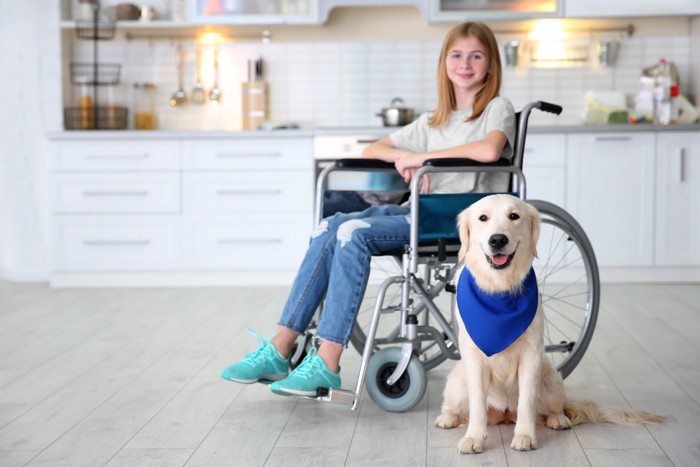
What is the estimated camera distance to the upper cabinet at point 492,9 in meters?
4.98

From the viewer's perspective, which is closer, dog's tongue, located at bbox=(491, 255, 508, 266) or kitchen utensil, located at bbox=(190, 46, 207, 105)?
dog's tongue, located at bbox=(491, 255, 508, 266)

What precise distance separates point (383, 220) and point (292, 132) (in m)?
2.43

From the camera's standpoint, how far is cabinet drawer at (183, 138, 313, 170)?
4.87 m

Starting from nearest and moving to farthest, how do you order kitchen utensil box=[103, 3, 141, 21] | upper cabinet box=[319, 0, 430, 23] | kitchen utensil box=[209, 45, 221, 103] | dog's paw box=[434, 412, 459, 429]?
dog's paw box=[434, 412, 459, 429] < upper cabinet box=[319, 0, 430, 23] < kitchen utensil box=[103, 3, 141, 21] < kitchen utensil box=[209, 45, 221, 103]

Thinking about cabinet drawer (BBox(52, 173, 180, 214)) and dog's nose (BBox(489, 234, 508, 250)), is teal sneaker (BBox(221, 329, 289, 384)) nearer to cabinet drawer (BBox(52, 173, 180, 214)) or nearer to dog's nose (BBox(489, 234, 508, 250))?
dog's nose (BBox(489, 234, 508, 250))

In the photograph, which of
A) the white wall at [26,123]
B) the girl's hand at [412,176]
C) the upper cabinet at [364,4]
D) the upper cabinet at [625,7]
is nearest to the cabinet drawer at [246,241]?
the white wall at [26,123]

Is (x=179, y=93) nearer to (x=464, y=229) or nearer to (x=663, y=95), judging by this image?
(x=663, y=95)

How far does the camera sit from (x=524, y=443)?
210 centimetres

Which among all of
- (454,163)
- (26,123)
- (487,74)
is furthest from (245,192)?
(454,163)

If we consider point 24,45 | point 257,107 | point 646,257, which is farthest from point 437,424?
point 24,45

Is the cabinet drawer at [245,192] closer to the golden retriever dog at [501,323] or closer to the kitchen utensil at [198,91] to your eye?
the kitchen utensil at [198,91]

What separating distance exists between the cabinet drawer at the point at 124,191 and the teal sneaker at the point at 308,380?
2.75 m

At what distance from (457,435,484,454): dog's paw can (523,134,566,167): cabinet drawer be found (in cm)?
289

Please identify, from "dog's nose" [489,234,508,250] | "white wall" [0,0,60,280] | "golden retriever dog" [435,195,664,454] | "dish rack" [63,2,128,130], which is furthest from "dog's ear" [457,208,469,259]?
"white wall" [0,0,60,280]
